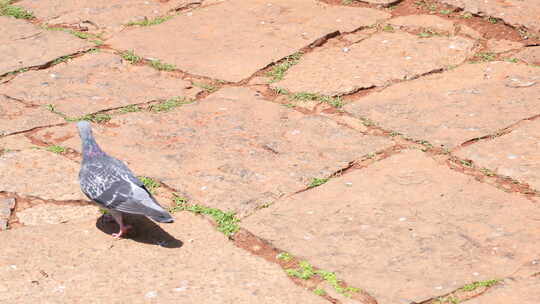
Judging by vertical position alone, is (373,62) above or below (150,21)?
above

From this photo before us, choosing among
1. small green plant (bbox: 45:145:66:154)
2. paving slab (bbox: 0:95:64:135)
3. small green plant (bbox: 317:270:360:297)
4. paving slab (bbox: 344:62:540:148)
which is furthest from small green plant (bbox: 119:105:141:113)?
small green plant (bbox: 317:270:360:297)

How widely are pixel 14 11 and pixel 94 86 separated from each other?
1.87m

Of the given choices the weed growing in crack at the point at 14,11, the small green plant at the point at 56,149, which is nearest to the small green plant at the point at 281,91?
the small green plant at the point at 56,149

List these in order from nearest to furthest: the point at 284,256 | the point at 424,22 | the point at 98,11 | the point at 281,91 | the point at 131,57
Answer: the point at 284,256
the point at 281,91
the point at 131,57
the point at 424,22
the point at 98,11

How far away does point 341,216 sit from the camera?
4340 mm

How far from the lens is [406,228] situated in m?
4.19

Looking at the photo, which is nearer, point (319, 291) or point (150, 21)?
point (319, 291)

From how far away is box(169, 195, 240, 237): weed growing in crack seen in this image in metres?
4.26

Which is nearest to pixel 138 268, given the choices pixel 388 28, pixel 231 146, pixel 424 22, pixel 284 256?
pixel 284 256

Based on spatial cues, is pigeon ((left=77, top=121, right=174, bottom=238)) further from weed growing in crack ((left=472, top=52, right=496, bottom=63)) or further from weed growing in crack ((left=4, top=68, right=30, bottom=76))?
weed growing in crack ((left=472, top=52, right=496, bottom=63))

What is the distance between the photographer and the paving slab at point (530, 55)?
5934 mm

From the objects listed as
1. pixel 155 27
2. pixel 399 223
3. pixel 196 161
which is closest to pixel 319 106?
pixel 196 161

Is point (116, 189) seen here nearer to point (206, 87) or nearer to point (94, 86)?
point (206, 87)

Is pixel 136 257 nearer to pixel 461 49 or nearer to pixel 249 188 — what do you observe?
pixel 249 188
